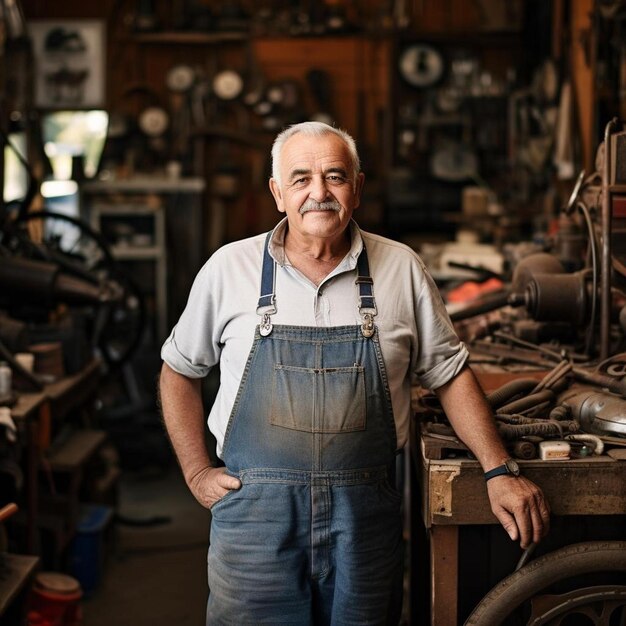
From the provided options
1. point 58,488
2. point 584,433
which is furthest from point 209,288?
point 58,488

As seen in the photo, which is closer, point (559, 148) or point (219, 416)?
point (219, 416)

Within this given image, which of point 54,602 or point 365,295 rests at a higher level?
point 365,295

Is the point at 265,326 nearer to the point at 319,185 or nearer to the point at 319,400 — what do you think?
the point at 319,400

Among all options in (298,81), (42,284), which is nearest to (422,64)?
(298,81)

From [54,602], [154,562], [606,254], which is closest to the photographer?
[606,254]

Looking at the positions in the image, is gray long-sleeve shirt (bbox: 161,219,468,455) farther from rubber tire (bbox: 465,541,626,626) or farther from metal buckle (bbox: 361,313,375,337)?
rubber tire (bbox: 465,541,626,626)

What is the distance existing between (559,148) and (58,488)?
150 inches

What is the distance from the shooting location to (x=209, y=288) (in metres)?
2.45

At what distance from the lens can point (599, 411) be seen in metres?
2.49

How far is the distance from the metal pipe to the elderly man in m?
0.79

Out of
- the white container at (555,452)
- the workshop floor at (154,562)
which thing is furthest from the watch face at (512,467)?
the workshop floor at (154,562)

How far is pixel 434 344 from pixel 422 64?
671 cm

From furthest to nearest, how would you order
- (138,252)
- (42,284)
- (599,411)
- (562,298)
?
(138,252) → (42,284) → (562,298) → (599,411)

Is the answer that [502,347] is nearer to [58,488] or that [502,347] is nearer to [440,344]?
[440,344]
